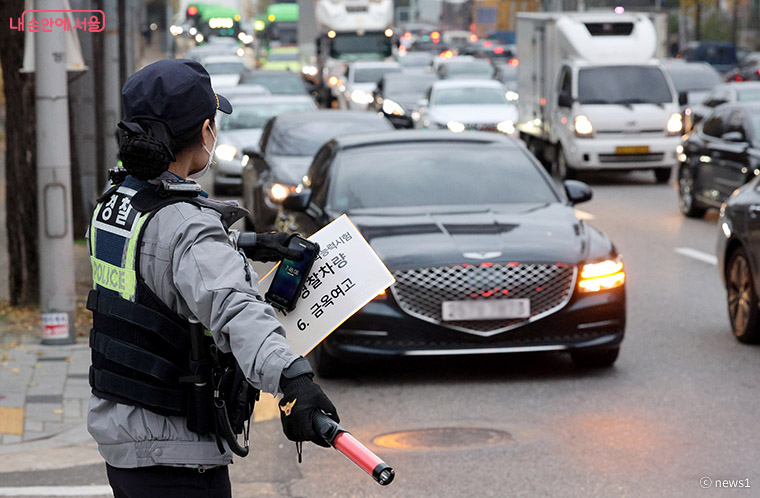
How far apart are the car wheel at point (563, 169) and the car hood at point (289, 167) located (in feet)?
27.2

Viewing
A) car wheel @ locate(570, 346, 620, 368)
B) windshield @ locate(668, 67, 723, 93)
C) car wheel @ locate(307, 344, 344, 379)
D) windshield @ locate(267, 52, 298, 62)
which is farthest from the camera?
windshield @ locate(267, 52, 298, 62)

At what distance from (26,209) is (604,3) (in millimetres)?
73311

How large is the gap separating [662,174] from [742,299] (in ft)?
44.9

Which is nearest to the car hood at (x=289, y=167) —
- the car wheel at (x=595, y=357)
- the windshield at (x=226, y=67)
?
the car wheel at (x=595, y=357)

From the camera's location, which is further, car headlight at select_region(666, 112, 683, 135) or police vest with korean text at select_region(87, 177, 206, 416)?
car headlight at select_region(666, 112, 683, 135)

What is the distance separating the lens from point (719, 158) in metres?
16.5

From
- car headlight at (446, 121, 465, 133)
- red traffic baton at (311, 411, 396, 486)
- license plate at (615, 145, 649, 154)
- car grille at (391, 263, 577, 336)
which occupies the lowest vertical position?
license plate at (615, 145, 649, 154)

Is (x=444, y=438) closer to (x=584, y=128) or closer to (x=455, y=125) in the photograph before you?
(x=584, y=128)

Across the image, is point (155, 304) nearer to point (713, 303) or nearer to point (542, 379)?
point (542, 379)

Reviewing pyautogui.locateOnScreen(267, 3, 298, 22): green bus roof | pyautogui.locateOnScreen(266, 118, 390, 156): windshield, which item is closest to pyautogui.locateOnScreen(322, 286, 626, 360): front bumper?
pyautogui.locateOnScreen(266, 118, 390, 156): windshield

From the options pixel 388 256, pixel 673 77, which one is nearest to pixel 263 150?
pixel 388 256

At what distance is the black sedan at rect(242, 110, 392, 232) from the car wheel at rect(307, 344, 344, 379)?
5.87 m

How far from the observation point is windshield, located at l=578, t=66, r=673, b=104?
2241 cm

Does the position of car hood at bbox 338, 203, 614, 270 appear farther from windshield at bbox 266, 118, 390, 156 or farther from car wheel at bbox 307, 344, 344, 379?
windshield at bbox 266, 118, 390, 156
